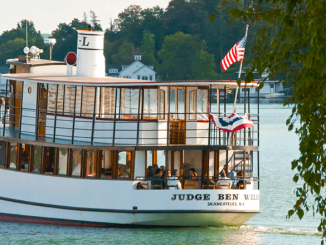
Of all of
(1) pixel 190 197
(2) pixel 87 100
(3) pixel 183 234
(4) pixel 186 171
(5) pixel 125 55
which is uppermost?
(5) pixel 125 55

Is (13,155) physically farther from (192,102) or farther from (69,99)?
(192,102)

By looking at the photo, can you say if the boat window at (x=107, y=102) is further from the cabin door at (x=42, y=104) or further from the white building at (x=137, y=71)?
the white building at (x=137, y=71)

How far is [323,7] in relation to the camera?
6566 mm

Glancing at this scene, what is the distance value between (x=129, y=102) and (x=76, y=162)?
2.42m

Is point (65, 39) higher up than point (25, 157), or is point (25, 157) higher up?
point (65, 39)

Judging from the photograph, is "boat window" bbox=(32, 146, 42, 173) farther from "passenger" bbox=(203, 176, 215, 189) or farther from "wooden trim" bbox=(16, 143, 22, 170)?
"passenger" bbox=(203, 176, 215, 189)

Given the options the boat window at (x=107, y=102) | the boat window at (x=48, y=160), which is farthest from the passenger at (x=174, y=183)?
the boat window at (x=48, y=160)

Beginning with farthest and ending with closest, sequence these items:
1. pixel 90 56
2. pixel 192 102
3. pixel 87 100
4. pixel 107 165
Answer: pixel 90 56
pixel 87 100
pixel 192 102
pixel 107 165

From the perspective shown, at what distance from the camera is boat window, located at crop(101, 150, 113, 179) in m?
16.7

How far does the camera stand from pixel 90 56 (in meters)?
20.2

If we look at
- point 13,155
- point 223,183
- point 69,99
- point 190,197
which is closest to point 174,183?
point 190,197

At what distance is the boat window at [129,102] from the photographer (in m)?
17.7

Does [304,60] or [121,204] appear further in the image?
[121,204]

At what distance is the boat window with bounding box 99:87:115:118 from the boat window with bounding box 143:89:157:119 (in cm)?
121
